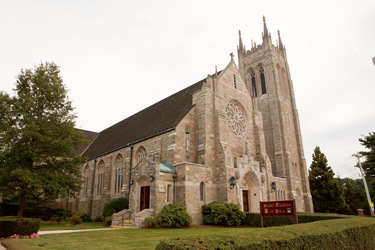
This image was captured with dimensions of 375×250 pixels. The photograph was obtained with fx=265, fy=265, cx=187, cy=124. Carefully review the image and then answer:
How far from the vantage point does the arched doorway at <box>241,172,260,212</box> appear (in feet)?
79.0

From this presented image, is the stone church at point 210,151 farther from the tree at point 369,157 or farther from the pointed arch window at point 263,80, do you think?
the tree at point 369,157

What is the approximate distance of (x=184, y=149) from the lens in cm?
2297

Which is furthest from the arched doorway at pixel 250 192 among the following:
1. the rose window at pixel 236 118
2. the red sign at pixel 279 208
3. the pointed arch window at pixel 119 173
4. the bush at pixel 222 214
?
the pointed arch window at pixel 119 173

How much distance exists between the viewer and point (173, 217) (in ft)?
58.7

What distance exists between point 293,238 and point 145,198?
15.2 metres

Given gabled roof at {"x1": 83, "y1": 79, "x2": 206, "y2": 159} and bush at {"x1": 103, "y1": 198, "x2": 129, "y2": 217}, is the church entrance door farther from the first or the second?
gabled roof at {"x1": 83, "y1": 79, "x2": 206, "y2": 159}

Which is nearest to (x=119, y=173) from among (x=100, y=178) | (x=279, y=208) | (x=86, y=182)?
(x=100, y=178)

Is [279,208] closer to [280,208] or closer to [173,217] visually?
[280,208]

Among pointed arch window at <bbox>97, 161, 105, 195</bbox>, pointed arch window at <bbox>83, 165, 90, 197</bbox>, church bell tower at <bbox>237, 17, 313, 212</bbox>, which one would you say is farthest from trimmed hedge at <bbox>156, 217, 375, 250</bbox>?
pointed arch window at <bbox>83, 165, 90, 197</bbox>

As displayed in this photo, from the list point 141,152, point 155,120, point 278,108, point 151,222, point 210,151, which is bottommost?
point 151,222

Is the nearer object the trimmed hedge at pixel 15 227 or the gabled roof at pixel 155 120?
the trimmed hedge at pixel 15 227

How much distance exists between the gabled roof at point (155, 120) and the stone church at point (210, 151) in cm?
15

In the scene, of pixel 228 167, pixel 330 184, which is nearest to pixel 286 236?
pixel 228 167

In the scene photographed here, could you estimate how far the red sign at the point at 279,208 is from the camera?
12.9 meters
